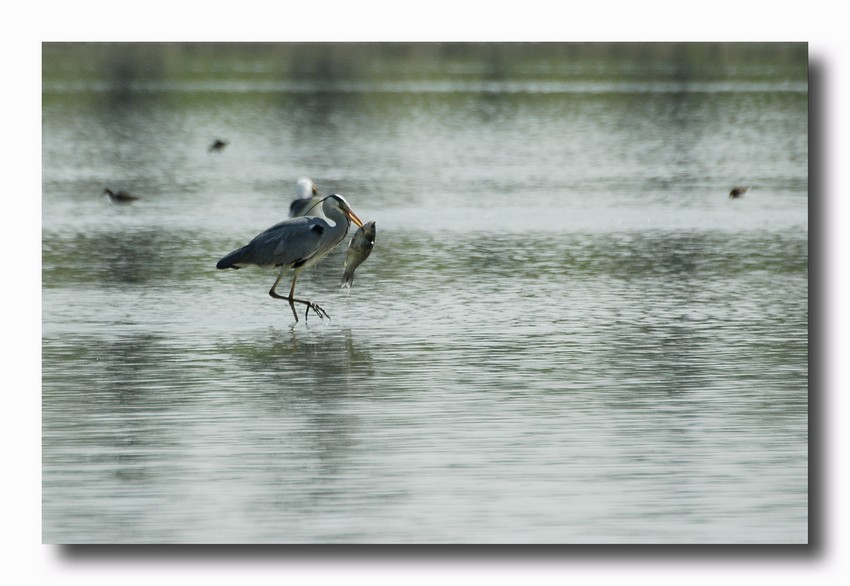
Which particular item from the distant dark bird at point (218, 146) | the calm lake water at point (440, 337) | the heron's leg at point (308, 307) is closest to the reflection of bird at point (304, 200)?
the calm lake water at point (440, 337)

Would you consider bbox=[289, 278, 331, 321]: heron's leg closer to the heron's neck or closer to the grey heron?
the heron's neck

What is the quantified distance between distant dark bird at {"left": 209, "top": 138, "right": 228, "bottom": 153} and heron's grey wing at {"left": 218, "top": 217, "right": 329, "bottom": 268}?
7.94 meters

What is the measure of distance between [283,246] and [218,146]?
27.1ft

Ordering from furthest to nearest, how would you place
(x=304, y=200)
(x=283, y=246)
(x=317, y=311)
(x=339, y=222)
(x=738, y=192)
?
(x=738, y=192), (x=304, y=200), (x=339, y=222), (x=317, y=311), (x=283, y=246)

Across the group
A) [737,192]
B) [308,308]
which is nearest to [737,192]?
[737,192]

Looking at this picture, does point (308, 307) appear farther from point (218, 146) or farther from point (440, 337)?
point (218, 146)

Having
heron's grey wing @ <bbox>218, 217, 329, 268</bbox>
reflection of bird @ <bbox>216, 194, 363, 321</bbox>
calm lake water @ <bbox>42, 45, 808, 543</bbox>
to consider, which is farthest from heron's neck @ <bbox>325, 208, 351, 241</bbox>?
calm lake water @ <bbox>42, 45, 808, 543</bbox>

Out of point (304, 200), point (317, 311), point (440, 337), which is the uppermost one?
point (304, 200)

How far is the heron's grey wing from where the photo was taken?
460 inches

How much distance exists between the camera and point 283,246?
11.7 m

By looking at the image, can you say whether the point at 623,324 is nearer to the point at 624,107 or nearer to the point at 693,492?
the point at 693,492

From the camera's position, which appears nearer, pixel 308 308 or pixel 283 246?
pixel 283 246

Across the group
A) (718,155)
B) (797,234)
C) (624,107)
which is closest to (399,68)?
(797,234)

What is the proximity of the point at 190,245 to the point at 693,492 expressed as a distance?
270 inches
